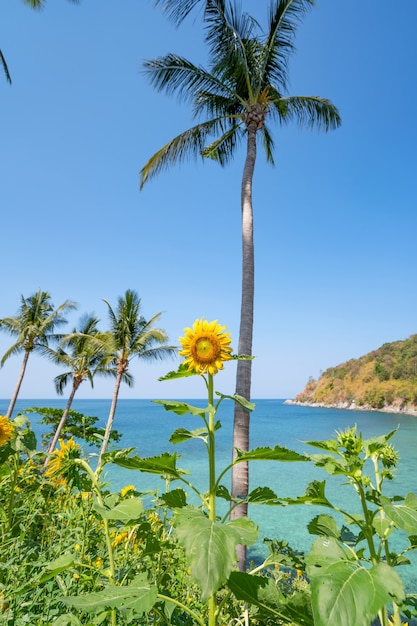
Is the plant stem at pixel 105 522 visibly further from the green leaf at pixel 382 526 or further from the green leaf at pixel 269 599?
the green leaf at pixel 382 526

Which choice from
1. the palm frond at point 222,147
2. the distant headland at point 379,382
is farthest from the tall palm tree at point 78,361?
the distant headland at point 379,382

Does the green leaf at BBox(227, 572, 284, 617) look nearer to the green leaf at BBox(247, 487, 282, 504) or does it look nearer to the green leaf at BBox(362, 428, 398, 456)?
the green leaf at BBox(247, 487, 282, 504)

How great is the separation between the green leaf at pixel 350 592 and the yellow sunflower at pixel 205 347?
61 centimetres

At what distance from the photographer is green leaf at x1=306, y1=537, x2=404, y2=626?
0.66m

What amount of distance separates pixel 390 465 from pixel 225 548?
76 centimetres

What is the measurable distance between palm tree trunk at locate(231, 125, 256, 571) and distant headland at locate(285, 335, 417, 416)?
58650mm

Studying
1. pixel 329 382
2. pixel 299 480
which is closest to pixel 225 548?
pixel 299 480

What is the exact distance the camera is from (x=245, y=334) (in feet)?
18.5

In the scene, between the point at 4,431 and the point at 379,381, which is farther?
the point at 379,381

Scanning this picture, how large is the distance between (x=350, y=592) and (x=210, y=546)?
0.98 ft

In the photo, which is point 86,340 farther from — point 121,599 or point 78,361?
point 121,599

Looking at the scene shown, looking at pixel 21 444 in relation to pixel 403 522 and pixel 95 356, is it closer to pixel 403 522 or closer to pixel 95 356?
pixel 403 522

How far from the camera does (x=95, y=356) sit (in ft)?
60.9

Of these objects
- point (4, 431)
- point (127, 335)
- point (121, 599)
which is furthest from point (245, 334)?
point (127, 335)
